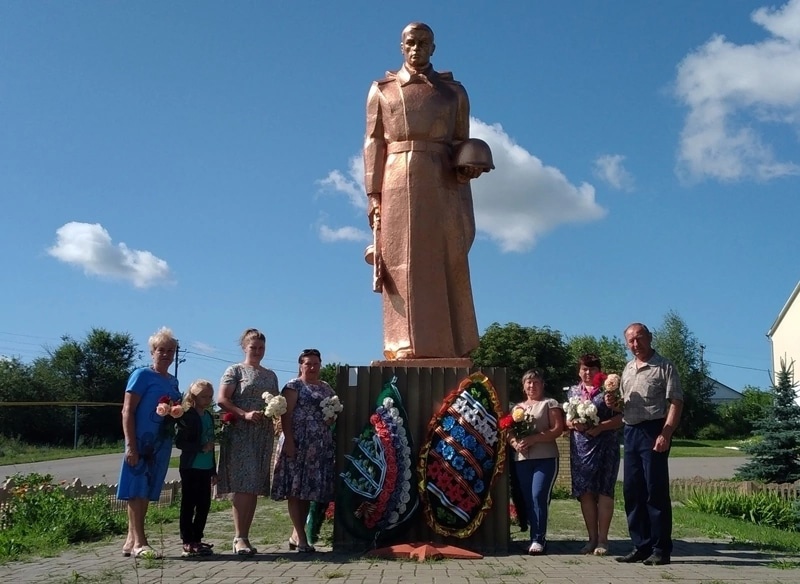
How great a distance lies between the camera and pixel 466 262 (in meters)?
8.46

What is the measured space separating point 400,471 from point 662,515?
7.19 feet

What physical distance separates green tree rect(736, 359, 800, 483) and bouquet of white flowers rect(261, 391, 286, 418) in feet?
45.8

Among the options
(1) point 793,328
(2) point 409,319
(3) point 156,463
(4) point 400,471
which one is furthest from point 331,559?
(1) point 793,328

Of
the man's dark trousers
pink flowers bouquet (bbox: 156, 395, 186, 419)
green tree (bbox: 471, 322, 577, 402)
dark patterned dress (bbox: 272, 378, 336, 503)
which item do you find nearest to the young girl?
pink flowers bouquet (bbox: 156, 395, 186, 419)

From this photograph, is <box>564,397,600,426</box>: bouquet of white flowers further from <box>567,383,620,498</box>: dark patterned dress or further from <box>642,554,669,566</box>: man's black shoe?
<box>642,554,669,566</box>: man's black shoe

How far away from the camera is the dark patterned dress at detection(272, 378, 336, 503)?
716cm

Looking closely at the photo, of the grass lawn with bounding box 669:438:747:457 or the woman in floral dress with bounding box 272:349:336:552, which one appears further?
the grass lawn with bounding box 669:438:747:457

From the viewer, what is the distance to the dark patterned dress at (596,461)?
729 cm

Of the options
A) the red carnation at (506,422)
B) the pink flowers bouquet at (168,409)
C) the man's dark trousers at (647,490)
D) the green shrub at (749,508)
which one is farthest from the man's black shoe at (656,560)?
the green shrub at (749,508)

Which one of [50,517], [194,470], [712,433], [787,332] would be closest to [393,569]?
[194,470]

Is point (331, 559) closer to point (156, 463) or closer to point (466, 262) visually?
point (156, 463)

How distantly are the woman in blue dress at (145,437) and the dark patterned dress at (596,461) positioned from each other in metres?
3.48

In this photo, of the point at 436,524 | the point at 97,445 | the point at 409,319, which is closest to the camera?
the point at 436,524

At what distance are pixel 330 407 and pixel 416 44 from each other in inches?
149
